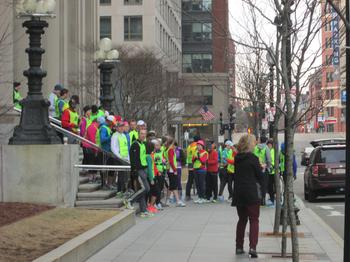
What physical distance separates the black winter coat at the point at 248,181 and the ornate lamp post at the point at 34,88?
213 inches

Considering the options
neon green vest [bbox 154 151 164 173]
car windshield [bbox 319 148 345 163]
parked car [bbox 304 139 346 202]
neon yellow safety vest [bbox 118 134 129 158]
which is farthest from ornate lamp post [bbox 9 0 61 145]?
car windshield [bbox 319 148 345 163]

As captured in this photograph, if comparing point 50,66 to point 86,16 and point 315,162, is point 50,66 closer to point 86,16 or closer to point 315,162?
point 86,16

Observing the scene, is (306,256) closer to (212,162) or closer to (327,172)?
(212,162)

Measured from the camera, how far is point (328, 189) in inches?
834

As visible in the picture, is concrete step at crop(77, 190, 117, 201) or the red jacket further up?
the red jacket

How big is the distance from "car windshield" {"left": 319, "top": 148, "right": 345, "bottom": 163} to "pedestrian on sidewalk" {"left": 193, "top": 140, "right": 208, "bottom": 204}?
393cm

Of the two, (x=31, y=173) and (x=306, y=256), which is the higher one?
(x=31, y=173)

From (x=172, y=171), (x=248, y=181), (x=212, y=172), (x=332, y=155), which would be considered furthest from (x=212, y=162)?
(x=248, y=181)

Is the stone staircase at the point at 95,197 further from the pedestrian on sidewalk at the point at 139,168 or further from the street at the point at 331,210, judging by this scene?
the street at the point at 331,210

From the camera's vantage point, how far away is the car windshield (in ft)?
69.7

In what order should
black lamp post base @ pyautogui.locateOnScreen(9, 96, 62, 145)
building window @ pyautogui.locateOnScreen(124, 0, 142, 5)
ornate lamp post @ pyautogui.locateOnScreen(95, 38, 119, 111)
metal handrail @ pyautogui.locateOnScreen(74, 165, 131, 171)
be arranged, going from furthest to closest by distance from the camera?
building window @ pyautogui.locateOnScreen(124, 0, 142, 5) < ornate lamp post @ pyautogui.locateOnScreen(95, 38, 119, 111) < metal handrail @ pyautogui.locateOnScreen(74, 165, 131, 171) < black lamp post base @ pyautogui.locateOnScreen(9, 96, 62, 145)

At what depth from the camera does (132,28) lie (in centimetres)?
7019

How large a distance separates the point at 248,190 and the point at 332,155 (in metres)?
12.0

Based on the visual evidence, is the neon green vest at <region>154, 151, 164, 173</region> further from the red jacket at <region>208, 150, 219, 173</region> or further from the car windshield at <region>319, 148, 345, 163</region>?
the car windshield at <region>319, 148, 345, 163</region>
